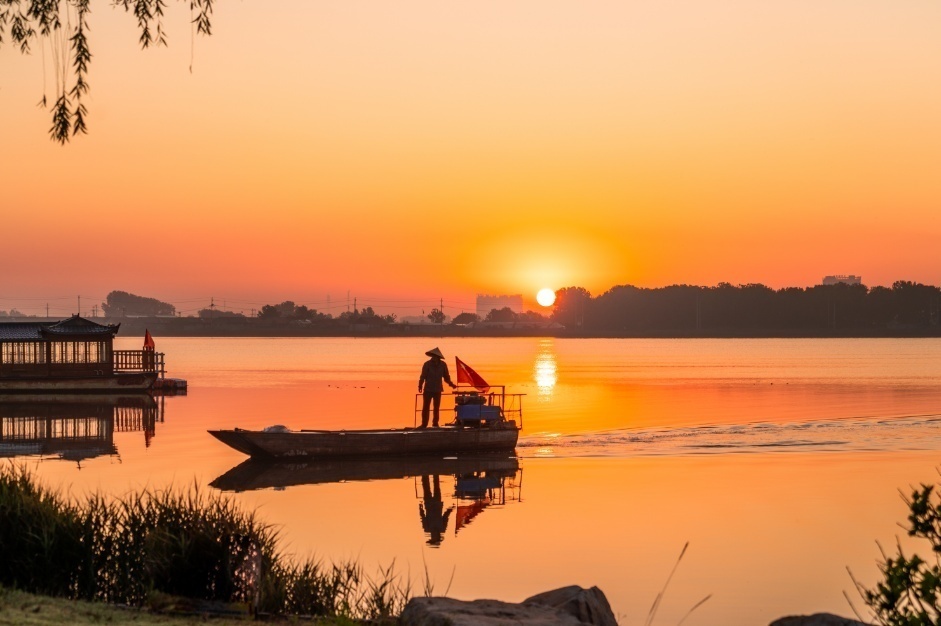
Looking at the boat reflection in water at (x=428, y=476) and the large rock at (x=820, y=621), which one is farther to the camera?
the boat reflection in water at (x=428, y=476)

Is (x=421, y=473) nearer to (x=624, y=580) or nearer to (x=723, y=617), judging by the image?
(x=624, y=580)

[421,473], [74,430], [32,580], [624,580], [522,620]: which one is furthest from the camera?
[74,430]

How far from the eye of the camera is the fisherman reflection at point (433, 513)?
2514 cm

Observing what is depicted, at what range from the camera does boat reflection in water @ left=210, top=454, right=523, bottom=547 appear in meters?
29.2

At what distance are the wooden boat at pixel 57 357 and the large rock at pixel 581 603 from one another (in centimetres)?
5368

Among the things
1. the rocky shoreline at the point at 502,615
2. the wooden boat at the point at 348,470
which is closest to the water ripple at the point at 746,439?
the wooden boat at the point at 348,470

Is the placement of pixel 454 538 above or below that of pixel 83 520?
below

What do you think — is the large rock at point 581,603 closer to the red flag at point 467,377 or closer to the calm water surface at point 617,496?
the calm water surface at point 617,496

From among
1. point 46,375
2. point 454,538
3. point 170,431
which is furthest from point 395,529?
point 46,375

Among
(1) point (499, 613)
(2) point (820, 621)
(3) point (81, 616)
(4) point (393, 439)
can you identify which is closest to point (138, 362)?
(4) point (393, 439)

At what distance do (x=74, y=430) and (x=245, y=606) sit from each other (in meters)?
35.7

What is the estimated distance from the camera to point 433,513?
91.7 ft

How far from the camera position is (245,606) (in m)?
13.6

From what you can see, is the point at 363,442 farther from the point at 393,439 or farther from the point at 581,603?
the point at 581,603
